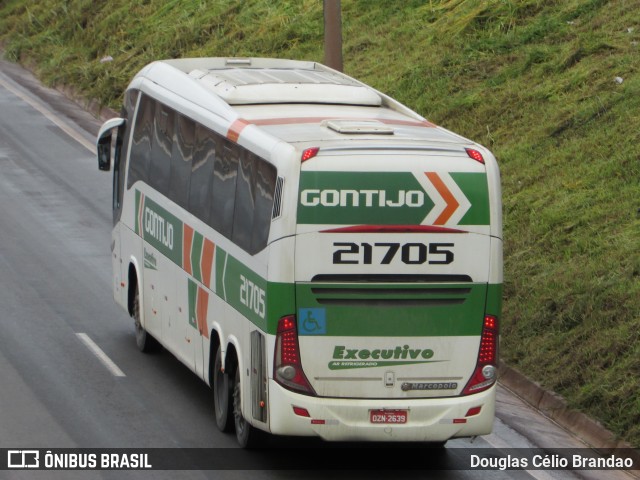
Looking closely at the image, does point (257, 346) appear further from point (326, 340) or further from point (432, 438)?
point (432, 438)

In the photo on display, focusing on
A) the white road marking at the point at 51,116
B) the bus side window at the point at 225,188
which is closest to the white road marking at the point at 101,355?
the bus side window at the point at 225,188

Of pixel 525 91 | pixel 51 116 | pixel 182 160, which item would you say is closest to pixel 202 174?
pixel 182 160

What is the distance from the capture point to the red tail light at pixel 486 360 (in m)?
13.1

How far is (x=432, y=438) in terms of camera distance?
13.0 m

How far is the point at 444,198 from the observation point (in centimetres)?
1279

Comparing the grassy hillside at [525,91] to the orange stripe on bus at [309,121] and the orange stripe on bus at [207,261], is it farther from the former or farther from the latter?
the orange stripe on bus at [207,261]

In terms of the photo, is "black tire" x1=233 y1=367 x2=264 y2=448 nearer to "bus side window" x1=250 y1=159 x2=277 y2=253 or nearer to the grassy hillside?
"bus side window" x1=250 y1=159 x2=277 y2=253

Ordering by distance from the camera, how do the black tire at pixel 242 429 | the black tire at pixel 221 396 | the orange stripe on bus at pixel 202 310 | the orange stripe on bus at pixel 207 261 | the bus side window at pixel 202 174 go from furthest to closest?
the orange stripe on bus at pixel 202 310 < the bus side window at pixel 202 174 < the orange stripe on bus at pixel 207 261 < the black tire at pixel 221 396 < the black tire at pixel 242 429

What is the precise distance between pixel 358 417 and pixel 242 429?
1.66 meters

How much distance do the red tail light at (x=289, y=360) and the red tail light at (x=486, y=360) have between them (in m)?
1.45

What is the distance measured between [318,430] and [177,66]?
588 cm

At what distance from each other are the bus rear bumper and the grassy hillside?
2.32 m

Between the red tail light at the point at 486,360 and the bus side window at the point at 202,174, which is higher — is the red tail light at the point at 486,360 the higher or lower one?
the lower one

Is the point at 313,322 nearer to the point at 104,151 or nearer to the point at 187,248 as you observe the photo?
the point at 187,248
